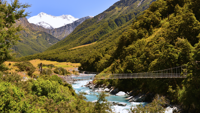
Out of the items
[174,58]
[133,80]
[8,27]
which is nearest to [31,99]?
[8,27]

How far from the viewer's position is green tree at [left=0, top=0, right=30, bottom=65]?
44.5 feet

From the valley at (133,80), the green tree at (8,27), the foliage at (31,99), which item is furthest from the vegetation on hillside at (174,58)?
the green tree at (8,27)

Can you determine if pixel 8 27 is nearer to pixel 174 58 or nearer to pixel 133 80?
pixel 174 58

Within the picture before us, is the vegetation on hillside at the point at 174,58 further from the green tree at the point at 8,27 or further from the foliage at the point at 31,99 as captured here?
the green tree at the point at 8,27

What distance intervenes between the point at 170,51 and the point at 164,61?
6.46 ft

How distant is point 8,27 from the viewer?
48.8 ft

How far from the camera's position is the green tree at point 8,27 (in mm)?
13562

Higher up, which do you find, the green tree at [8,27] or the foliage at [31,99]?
the green tree at [8,27]

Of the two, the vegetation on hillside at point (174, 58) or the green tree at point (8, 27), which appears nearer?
the green tree at point (8, 27)

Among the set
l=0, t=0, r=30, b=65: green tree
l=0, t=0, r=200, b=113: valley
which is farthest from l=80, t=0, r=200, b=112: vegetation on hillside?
l=0, t=0, r=30, b=65: green tree

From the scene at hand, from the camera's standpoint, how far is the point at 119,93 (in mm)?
35656

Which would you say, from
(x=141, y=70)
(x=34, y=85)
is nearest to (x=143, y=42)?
(x=141, y=70)

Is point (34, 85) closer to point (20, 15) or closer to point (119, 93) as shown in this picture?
point (20, 15)

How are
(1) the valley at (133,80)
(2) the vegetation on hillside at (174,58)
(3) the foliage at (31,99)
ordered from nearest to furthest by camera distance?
1. (3) the foliage at (31,99)
2. (1) the valley at (133,80)
3. (2) the vegetation on hillside at (174,58)
